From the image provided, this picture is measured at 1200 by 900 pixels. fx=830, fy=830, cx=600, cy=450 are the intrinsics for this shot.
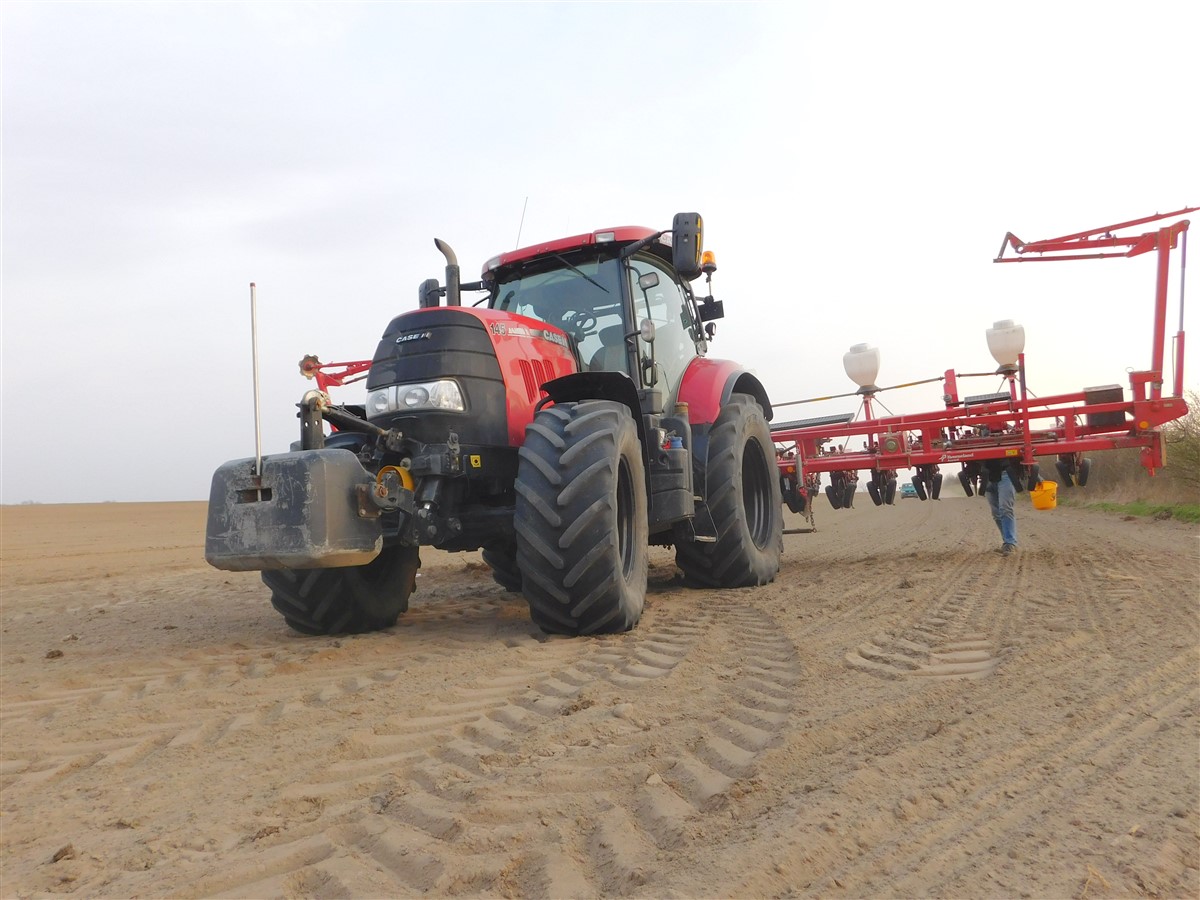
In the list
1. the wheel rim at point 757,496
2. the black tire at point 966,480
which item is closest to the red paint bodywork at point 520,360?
the wheel rim at point 757,496

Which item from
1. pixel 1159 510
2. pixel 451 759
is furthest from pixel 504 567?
pixel 1159 510

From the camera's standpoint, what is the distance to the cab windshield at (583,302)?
539cm

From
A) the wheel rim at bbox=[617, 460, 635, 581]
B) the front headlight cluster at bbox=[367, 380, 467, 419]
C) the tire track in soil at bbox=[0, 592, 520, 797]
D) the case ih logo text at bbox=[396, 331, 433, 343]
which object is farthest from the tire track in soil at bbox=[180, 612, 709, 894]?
the case ih logo text at bbox=[396, 331, 433, 343]

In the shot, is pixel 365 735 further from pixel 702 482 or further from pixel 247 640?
pixel 702 482

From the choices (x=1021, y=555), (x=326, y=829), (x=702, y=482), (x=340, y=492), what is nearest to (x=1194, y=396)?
(x=1021, y=555)

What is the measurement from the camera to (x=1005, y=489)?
7.57 meters

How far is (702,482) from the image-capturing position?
5715 mm

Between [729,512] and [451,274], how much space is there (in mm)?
2415

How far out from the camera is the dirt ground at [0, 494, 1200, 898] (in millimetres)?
1787

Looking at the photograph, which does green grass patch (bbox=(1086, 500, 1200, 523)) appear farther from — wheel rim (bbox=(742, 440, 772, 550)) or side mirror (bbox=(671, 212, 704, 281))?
side mirror (bbox=(671, 212, 704, 281))

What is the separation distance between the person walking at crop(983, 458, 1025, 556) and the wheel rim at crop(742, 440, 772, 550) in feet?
7.80

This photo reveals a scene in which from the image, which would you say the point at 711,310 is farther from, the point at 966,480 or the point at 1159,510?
the point at 1159,510

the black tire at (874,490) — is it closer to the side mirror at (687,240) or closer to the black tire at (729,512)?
the black tire at (729,512)

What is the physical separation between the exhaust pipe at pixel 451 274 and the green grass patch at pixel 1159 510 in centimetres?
1058
